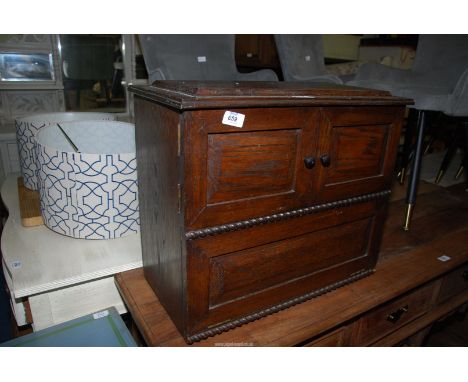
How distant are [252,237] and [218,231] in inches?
3.0

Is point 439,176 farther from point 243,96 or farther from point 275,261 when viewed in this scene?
point 243,96

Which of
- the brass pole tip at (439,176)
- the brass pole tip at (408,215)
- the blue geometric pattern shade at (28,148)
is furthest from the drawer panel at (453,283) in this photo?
the blue geometric pattern shade at (28,148)

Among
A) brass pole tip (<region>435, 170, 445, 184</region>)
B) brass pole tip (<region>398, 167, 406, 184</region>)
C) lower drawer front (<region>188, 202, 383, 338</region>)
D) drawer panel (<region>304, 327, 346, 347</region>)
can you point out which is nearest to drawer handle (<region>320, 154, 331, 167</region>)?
lower drawer front (<region>188, 202, 383, 338</region>)

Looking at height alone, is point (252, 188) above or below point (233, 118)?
below

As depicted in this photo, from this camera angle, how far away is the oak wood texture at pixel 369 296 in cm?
67

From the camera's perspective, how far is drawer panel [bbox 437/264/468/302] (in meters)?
1.04

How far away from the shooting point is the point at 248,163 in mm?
562

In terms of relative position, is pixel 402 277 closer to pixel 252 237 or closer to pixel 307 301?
pixel 307 301

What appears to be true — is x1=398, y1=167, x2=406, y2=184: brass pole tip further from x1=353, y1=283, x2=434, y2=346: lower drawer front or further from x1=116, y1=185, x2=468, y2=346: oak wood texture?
x1=353, y1=283, x2=434, y2=346: lower drawer front

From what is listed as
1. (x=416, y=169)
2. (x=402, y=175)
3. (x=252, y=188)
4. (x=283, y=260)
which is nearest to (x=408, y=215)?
(x=416, y=169)

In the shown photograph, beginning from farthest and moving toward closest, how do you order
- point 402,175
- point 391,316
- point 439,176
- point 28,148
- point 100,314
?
point 439,176
point 402,175
point 28,148
point 391,316
point 100,314

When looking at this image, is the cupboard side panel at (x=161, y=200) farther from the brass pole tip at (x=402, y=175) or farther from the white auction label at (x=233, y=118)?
the brass pole tip at (x=402, y=175)

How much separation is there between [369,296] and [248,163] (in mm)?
464

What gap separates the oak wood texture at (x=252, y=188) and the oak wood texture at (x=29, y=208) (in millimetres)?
350
